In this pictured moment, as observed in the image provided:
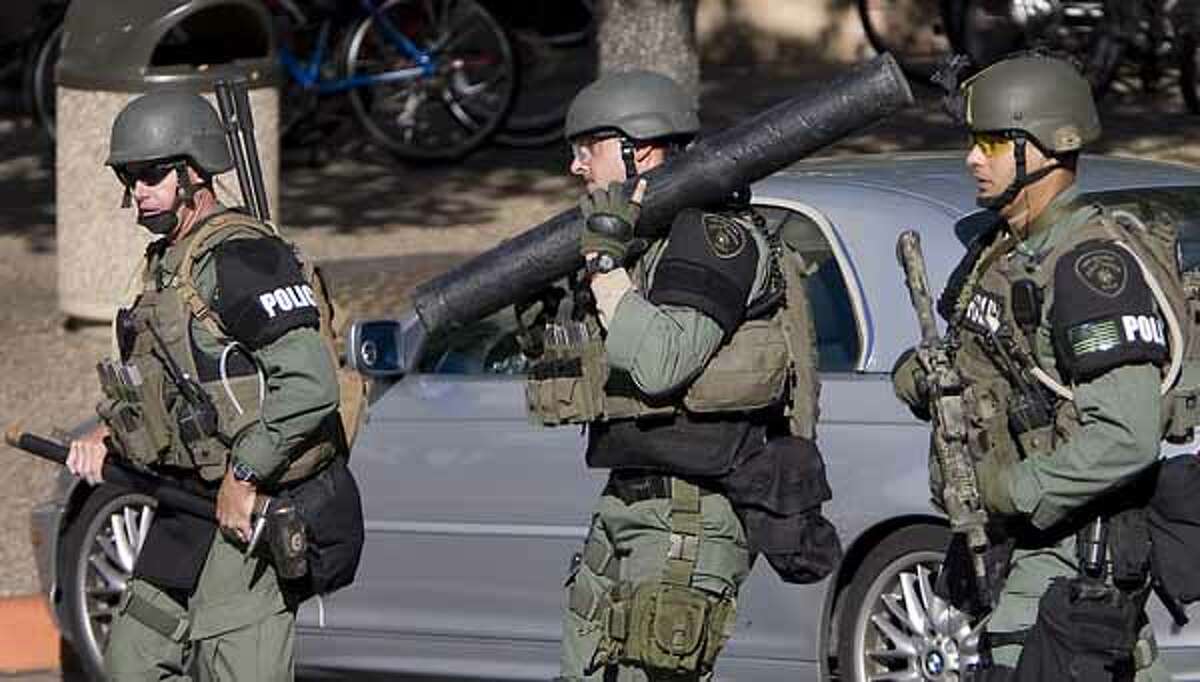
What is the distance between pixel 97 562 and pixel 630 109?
11.0 feet

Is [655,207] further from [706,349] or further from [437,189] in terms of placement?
[437,189]

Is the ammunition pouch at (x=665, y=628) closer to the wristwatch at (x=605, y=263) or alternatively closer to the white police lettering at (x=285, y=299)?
the wristwatch at (x=605, y=263)

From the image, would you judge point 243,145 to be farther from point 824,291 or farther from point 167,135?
point 824,291

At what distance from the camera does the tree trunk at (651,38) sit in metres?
11.8

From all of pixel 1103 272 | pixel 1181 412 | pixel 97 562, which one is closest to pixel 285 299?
pixel 1103 272

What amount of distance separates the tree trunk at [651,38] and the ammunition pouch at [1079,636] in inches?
261

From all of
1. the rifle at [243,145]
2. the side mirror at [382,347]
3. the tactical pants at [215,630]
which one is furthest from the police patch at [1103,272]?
the side mirror at [382,347]

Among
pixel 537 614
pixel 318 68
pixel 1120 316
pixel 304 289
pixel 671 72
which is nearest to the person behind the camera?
pixel 1120 316

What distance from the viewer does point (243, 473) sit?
6.12 meters

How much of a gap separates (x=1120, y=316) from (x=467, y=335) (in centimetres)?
335

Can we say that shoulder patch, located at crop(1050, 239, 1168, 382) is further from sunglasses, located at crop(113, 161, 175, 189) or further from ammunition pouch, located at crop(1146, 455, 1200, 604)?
sunglasses, located at crop(113, 161, 175, 189)

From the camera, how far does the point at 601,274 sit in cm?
578

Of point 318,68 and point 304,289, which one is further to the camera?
point 318,68

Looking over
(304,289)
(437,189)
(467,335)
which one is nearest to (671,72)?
(437,189)
